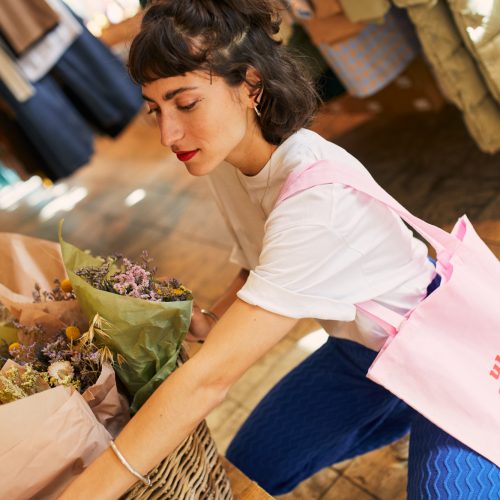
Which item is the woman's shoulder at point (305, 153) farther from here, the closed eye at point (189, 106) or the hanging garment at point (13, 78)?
the hanging garment at point (13, 78)

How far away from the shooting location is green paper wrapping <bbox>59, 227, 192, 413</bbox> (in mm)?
802

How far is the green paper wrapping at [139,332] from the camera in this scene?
0.80 meters

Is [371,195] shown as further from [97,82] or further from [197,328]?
[97,82]

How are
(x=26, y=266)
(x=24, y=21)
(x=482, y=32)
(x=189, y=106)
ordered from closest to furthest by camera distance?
(x=189, y=106) < (x=26, y=266) < (x=482, y=32) < (x=24, y=21)

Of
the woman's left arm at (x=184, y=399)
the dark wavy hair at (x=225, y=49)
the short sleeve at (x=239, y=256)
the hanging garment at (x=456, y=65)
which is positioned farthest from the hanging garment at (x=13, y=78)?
the woman's left arm at (x=184, y=399)

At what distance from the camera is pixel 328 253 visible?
87 centimetres

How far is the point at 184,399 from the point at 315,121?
598 millimetres

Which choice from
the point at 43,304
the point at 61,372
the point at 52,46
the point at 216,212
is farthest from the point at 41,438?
the point at 216,212

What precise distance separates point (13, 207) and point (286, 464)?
413 centimetres

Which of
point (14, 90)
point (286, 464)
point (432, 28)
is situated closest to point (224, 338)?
point (286, 464)

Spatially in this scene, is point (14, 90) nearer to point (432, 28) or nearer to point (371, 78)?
point (371, 78)

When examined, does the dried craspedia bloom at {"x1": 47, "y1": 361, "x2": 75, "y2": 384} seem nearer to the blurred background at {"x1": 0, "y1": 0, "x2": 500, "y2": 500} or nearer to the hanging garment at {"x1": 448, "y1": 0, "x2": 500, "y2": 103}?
the blurred background at {"x1": 0, "y1": 0, "x2": 500, "y2": 500}

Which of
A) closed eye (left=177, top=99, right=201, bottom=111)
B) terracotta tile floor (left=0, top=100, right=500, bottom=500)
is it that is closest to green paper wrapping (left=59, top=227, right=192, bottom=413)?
closed eye (left=177, top=99, right=201, bottom=111)

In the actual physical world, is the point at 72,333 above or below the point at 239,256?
above
